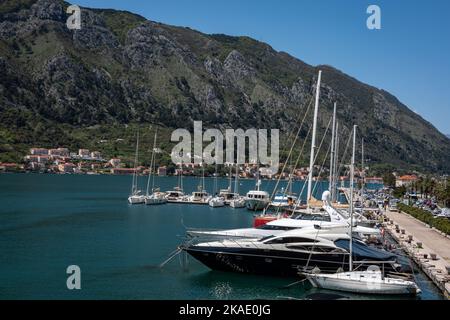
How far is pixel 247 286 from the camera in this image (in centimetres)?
3019

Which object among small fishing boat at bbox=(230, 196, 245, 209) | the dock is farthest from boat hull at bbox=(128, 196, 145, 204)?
the dock

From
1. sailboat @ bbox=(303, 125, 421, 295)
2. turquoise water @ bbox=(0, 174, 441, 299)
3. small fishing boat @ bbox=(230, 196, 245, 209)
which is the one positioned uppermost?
sailboat @ bbox=(303, 125, 421, 295)

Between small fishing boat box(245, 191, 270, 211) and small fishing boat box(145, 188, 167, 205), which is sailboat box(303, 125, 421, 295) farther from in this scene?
small fishing boat box(145, 188, 167, 205)

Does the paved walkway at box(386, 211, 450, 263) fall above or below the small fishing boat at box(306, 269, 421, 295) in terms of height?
below

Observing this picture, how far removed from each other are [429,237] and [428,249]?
8.87m

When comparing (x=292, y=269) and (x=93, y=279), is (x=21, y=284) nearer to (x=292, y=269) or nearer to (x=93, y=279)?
(x=93, y=279)

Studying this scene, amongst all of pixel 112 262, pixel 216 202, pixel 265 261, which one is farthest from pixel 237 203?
pixel 265 261

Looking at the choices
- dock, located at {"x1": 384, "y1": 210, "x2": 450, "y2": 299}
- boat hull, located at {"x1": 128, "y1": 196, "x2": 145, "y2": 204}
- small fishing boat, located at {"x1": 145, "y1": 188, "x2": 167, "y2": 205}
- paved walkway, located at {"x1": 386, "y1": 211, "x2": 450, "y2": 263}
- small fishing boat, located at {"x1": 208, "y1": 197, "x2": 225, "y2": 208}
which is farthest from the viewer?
boat hull, located at {"x1": 128, "y1": 196, "x2": 145, "y2": 204}

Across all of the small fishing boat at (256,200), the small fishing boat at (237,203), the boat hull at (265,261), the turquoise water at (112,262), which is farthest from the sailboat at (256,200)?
the boat hull at (265,261)

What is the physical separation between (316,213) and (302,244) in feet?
46.6

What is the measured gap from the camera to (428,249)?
40500mm

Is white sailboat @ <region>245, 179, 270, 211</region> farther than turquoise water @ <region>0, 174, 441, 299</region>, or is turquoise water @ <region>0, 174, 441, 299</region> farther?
white sailboat @ <region>245, 179, 270, 211</region>

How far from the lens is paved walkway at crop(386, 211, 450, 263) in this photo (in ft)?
132

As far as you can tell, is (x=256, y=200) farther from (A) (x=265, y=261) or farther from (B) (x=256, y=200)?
(A) (x=265, y=261)
